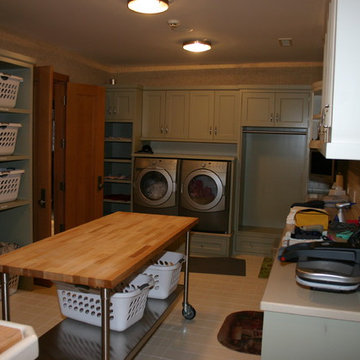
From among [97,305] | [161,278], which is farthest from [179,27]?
[97,305]

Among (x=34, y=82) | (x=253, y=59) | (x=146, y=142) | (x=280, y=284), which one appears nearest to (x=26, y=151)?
(x=34, y=82)

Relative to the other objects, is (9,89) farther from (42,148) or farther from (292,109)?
(292,109)

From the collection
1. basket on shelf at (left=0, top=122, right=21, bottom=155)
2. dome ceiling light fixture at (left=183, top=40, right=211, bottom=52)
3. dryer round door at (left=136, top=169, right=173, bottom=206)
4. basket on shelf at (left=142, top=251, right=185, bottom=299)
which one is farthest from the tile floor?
dome ceiling light fixture at (left=183, top=40, right=211, bottom=52)

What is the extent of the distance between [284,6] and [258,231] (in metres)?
2.92

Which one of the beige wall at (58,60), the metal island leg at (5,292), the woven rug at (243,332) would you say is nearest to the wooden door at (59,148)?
the beige wall at (58,60)

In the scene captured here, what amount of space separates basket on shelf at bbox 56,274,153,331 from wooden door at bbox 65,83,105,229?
2.37 m

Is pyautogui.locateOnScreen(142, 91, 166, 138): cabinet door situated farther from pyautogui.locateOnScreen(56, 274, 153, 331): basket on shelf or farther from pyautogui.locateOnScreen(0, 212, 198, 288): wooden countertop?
pyautogui.locateOnScreen(56, 274, 153, 331): basket on shelf

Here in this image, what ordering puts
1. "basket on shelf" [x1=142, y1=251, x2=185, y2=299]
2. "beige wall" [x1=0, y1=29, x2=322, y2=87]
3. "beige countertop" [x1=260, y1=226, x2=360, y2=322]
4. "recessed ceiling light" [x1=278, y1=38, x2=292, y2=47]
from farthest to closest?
"beige wall" [x1=0, y1=29, x2=322, y2=87] < "recessed ceiling light" [x1=278, y1=38, x2=292, y2=47] < "basket on shelf" [x1=142, y1=251, x2=185, y2=299] < "beige countertop" [x1=260, y1=226, x2=360, y2=322]

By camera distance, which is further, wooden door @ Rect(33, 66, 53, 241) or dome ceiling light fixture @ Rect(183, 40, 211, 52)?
dome ceiling light fixture @ Rect(183, 40, 211, 52)

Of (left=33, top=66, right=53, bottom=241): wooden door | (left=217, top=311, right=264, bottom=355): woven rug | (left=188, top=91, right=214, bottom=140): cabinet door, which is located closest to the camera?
(left=217, top=311, right=264, bottom=355): woven rug

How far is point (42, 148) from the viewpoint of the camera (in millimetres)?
3932

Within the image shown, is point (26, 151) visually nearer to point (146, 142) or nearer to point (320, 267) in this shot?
point (146, 142)

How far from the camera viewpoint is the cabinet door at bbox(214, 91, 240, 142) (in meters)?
5.13

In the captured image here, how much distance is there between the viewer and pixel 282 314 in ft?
5.19
